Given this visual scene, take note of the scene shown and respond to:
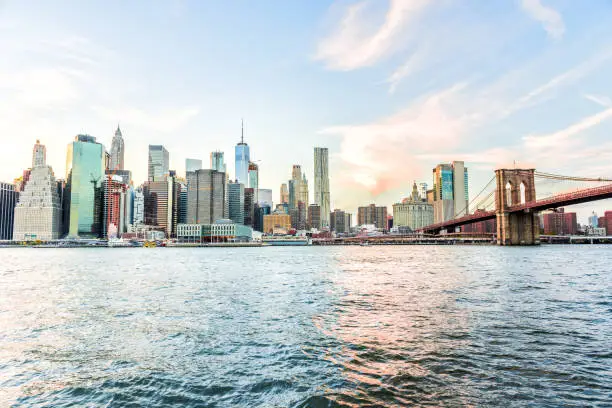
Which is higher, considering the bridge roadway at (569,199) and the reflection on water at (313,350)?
the bridge roadway at (569,199)

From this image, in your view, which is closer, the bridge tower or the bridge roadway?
the bridge roadway

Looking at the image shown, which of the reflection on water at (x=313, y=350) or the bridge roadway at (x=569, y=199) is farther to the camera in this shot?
the bridge roadway at (x=569, y=199)

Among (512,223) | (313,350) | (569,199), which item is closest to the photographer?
(313,350)

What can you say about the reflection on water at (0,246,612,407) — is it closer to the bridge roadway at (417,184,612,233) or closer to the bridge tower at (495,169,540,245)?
the bridge roadway at (417,184,612,233)

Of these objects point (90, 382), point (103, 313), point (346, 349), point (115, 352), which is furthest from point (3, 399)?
point (103, 313)

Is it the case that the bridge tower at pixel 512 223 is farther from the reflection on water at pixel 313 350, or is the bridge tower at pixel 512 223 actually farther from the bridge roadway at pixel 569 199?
the reflection on water at pixel 313 350

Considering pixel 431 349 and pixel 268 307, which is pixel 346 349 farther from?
pixel 268 307

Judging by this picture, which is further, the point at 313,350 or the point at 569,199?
the point at 569,199

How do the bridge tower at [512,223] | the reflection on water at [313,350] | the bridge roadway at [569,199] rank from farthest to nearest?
the bridge tower at [512,223] → the bridge roadway at [569,199] → the reflection on water at [313,350]

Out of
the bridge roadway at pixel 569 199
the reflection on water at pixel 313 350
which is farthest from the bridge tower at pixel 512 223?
the reflection on water at pixel 313 350

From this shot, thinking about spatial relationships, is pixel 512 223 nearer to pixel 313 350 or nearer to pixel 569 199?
pixel 569 199

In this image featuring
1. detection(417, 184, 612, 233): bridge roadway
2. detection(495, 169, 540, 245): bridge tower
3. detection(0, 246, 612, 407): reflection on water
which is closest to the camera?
detection(0, 246, 612, 407): reflection on water

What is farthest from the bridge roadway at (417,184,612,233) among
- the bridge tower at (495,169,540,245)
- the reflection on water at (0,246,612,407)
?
the reflection on water at (0,246,612,407)

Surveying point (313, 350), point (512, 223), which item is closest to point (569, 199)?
point (512, 223)
